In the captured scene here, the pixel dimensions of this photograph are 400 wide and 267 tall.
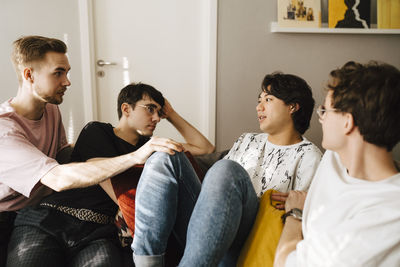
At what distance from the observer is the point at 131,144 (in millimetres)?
1814

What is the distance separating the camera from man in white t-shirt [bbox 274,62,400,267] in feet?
2.64

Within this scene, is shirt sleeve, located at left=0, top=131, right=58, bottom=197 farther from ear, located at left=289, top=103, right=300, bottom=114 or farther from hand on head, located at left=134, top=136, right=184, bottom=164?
ear, located at left=289, top=103, right=300, bottom=114

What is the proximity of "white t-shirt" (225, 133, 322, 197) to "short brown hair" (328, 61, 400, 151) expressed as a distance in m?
0.59

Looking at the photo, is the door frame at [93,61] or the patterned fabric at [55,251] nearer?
the patterned fabric at [55,251]

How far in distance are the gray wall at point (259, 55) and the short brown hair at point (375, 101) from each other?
78.3 inches

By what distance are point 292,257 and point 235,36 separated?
222cm

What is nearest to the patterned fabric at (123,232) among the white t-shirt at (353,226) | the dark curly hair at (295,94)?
the white t-shirt at (353,226)

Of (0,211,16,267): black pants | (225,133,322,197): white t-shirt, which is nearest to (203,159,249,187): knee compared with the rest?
(225,133,322,197): white t-shirt

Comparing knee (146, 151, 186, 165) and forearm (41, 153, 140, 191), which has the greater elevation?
knee (146, 151, 186, 165)

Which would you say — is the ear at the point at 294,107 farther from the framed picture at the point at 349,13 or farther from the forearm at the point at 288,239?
the framed picture at the point at 349,13

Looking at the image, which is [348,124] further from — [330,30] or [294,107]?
[330,30]

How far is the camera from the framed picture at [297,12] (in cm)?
278

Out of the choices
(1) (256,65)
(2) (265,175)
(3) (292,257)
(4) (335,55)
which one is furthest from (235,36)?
(3) (292,257)

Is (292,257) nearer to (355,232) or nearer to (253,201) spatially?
(355,232)
